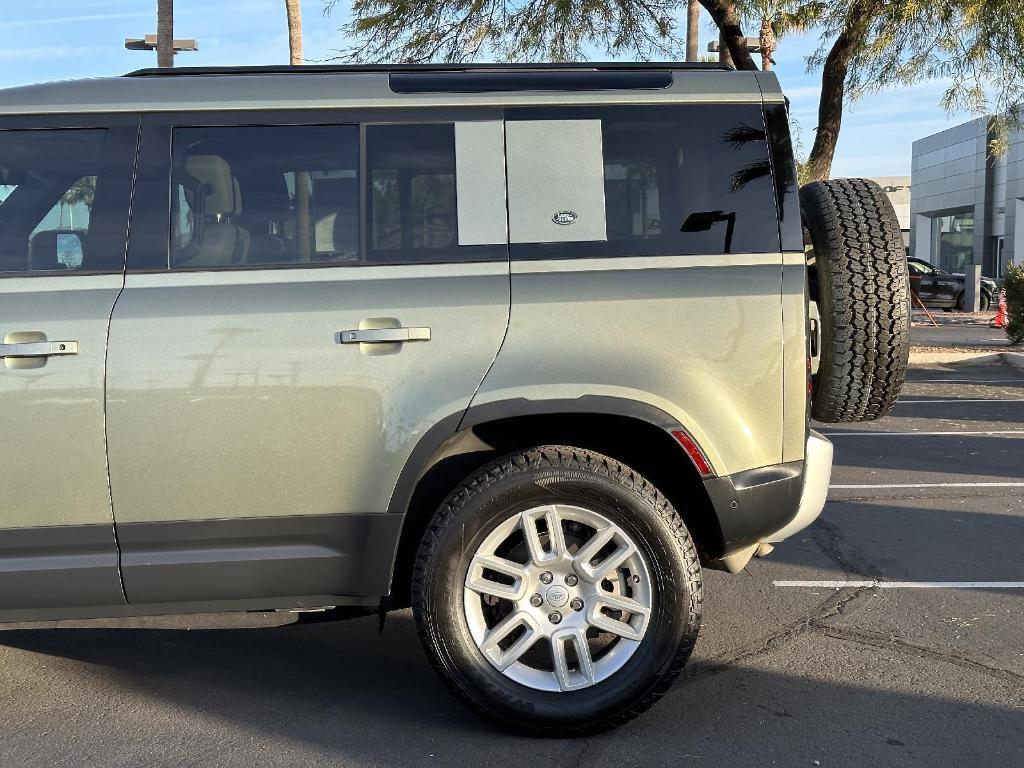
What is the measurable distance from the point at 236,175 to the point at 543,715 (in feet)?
6.53

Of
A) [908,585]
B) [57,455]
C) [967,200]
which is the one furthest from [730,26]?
[967,200]

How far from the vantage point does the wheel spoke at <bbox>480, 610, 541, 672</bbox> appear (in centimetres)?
360

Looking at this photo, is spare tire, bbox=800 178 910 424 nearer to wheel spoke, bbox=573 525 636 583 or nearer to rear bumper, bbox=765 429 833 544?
rear bumper, bbox=765 429 833 544

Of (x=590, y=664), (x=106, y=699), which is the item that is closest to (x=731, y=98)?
(x=590, y=664)

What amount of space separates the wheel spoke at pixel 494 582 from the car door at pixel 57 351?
1118 millimetres

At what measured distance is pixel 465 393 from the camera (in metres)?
3.52

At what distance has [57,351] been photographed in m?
3.41

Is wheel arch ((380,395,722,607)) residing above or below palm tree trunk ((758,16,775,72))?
below

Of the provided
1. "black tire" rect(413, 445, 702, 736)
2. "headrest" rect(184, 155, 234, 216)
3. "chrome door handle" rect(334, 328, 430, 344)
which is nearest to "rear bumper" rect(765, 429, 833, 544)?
"black tire" rect(413, 445, 702, 736)

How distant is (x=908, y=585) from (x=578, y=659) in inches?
93.0

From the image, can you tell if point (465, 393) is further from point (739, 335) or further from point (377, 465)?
point (739, 335)

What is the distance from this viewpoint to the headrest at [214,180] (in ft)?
11.8

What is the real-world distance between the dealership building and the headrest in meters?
50.5

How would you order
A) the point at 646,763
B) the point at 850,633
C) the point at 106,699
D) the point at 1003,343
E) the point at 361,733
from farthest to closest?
1. the point at 1003,343
2. the point at 850,633
3. the point at 106,699
4. the point at 361,733
5. the point at 646,763
